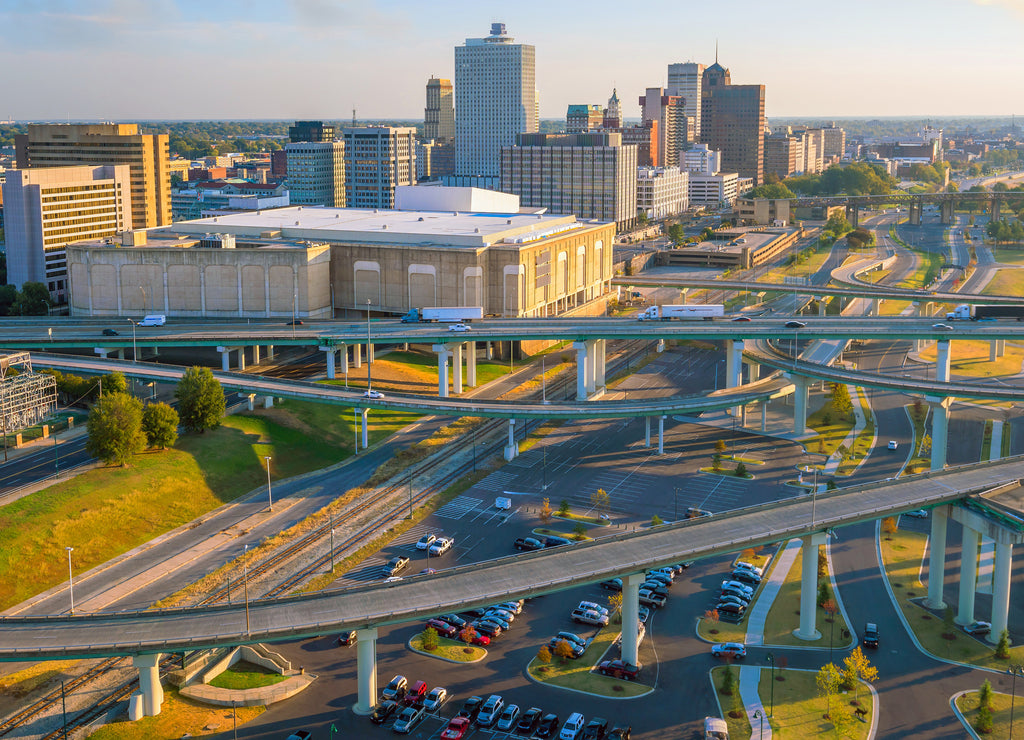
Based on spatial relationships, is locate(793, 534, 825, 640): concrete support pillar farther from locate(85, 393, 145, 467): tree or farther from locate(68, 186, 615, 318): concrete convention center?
locate(68, 186, 615, 318): concrete convention center

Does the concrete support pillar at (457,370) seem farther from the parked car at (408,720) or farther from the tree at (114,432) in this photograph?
the parked car at (408,720)

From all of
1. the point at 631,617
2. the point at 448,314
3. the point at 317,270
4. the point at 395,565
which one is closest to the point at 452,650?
the point at 631,617

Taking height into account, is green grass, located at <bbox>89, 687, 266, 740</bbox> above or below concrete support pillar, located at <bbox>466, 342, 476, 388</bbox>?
below

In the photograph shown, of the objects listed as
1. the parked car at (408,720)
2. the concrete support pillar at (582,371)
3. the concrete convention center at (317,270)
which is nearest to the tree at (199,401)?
the concrete convention center at (317,270)

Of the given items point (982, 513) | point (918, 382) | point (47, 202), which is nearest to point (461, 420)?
point (918, 382)

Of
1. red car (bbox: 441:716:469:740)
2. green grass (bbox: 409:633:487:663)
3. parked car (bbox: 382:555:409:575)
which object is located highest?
parked car (bbox: 382:555:409:575)

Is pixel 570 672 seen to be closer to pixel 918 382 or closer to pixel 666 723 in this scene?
pixel 666 723

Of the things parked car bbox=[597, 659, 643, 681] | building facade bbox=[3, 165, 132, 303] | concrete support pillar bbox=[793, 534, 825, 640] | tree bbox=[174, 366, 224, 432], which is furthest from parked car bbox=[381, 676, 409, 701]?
building facade bbox=[3, 165, 132, 303]
